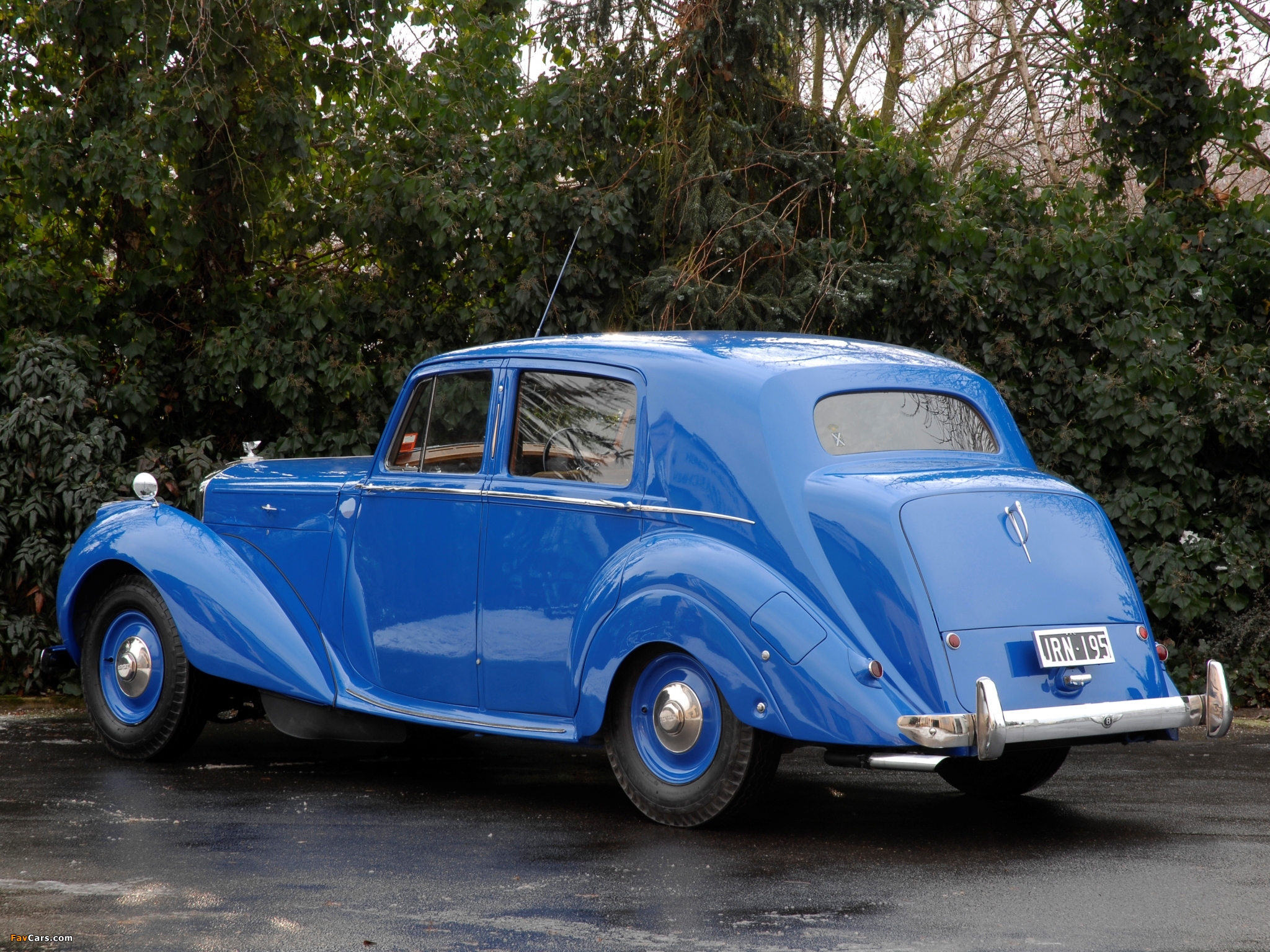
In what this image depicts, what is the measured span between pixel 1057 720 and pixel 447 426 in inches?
110

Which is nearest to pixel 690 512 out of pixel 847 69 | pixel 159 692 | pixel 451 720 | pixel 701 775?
pixel 701 775

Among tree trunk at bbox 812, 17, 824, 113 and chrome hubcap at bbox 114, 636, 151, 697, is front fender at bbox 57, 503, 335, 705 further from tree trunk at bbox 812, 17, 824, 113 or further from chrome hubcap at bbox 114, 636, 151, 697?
tree trunk at bbox 812, 17, 824, 113

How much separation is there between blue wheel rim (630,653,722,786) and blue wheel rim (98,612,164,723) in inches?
101

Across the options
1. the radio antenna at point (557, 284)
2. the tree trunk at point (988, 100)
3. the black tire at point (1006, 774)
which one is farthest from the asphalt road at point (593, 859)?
the tree trunk at point (988, 100)

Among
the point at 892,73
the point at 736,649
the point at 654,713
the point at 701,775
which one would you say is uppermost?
the point at 892,73

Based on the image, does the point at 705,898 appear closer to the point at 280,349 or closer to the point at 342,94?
the point at 280,349

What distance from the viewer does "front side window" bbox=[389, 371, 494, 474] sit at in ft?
20.0

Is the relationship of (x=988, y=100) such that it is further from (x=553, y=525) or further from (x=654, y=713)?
(x=654, y=713)

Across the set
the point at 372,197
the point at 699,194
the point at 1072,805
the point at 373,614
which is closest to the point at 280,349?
the point at 372,197

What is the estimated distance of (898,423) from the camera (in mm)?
5715

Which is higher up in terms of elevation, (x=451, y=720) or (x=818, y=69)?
(x=818, y=69)

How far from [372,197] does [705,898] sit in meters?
6.54

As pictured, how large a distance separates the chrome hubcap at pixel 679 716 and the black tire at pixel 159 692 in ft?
8.27

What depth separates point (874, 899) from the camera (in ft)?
14.1
